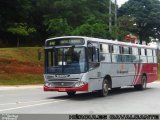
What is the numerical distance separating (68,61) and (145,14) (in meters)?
54.1

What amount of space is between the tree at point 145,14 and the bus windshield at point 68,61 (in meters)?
51.7

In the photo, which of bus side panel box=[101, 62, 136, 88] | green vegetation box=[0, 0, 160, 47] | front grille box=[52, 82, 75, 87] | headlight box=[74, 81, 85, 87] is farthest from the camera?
green vegetation box=[0, 0, 160, 47]

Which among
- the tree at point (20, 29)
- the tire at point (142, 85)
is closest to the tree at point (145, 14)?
the tree at point (20, 29)

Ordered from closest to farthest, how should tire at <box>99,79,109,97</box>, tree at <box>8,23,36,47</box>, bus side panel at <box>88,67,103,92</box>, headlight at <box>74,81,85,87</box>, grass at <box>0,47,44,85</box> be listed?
headlight at <box>74,81,85,87</box>, bus side panel at <box>88,67,103,92</box>, tire at <box>99,79,109,97</box>, grass at <box>0,47,44,85</box>, tree at <box>8,23,36,47</box>

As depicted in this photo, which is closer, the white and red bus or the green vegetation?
the white and red bus

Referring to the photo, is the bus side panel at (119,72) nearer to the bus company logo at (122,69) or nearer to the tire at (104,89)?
the bus company logo at (122,69)

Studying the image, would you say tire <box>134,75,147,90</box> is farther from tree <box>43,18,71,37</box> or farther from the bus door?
tree <box>43,18,71,37</box>

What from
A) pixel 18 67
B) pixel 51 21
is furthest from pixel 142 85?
pixel 51 21

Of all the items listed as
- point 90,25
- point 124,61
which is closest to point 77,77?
point 124,61

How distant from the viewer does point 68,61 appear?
2261cm

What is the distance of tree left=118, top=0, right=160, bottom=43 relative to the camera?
7469 centimetres

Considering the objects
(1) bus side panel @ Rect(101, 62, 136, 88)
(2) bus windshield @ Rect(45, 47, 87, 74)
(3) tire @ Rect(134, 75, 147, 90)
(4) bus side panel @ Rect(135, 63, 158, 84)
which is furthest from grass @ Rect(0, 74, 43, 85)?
(2) bus windshield @ Rect(45, 47, 87, 74)

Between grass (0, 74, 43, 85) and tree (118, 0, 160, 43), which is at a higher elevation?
tree (118, 0, 160, 43)

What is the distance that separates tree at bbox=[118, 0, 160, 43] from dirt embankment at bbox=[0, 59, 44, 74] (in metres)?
33.8
